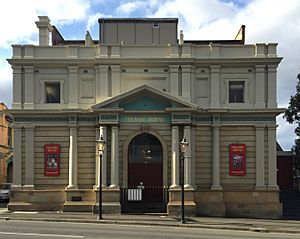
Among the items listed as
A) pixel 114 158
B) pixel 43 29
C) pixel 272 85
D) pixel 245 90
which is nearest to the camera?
pixel 114 158

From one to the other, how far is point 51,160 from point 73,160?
50.9 inches

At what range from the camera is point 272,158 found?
102 ft

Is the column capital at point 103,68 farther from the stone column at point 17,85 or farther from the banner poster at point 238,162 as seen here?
the banner poster at point 238,162

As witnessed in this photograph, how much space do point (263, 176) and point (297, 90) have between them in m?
11.4

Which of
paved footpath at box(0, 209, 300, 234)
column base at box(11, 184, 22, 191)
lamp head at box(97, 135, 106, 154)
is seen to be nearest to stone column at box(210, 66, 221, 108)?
paved footpath at box(0, 209, 300, 234)

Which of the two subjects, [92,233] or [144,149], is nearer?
[92,233]

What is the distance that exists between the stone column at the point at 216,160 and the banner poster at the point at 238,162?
0.79 m

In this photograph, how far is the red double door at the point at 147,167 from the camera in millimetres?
31422

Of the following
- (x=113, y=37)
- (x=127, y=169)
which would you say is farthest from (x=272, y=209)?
(x=113, y=37)

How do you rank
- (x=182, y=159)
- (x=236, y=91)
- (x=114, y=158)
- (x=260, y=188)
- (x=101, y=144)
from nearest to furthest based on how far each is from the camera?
(x=101, y=144) → (x=182, y=159) → (x=114, y=158) → (x=260, y=188) → (x=236, y=91)

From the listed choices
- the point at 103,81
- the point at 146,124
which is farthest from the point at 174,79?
the point at 103,81

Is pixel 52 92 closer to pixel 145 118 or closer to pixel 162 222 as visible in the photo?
pixel 145 118

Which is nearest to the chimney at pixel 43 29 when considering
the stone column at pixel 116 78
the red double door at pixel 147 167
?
the stone column at pixel 116 78

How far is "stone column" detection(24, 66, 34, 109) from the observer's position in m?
31.5
